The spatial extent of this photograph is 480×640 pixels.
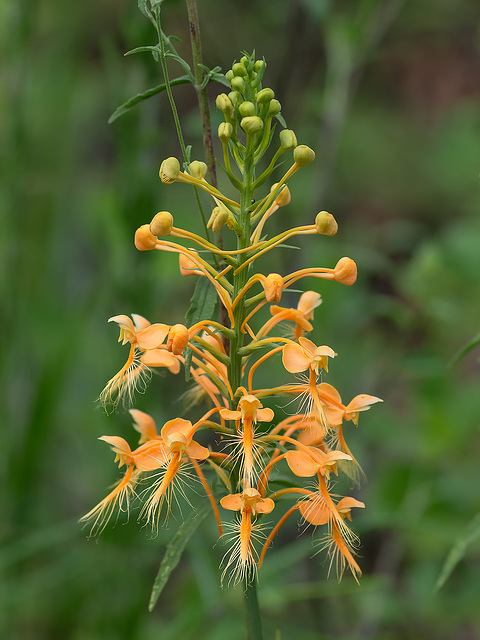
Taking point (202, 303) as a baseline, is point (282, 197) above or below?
above

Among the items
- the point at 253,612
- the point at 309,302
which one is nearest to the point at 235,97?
the point at 309,302

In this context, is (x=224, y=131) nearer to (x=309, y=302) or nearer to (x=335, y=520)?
(x=309, y=302)

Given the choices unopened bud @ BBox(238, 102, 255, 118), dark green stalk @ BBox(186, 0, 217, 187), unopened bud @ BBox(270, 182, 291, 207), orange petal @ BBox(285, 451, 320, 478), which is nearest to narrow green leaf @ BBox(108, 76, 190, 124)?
dark green stalk @ BBox(186, 0, 217, 187)

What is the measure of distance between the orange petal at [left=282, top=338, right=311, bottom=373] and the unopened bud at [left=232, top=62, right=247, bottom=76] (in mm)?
420

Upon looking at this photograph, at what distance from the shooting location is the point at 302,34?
2205 millimetres

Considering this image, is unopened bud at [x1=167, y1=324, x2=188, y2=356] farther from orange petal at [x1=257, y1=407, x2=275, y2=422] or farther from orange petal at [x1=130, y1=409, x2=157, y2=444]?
orange petal at [x1=130, y1=409, x2=157, y2=444]

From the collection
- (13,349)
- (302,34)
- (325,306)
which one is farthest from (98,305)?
(302,34)

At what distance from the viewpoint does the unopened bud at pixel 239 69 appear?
989 mm

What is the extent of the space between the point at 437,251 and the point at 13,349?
159cm

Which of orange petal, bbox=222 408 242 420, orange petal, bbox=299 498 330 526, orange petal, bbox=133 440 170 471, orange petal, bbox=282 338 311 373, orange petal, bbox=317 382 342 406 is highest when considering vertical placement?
orange petal, bbox=282 338 311 373

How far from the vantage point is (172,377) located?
3064 millimetres

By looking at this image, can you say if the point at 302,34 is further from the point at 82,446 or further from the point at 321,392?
the point at 82,446

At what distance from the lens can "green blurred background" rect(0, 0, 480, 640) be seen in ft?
6.78

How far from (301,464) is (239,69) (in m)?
0.60
